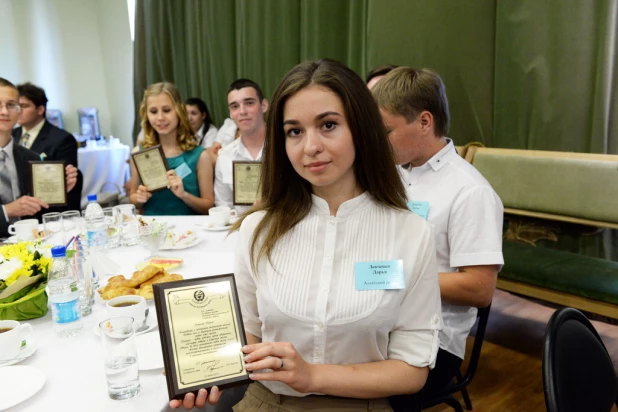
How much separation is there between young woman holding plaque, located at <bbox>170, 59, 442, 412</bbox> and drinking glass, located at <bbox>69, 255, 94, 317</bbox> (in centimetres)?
52

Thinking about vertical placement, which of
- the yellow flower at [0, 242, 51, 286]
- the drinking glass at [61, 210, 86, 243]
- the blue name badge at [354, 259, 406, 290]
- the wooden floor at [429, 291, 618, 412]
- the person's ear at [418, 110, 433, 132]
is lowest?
the wooden floor at [429, 291, 618, 412]

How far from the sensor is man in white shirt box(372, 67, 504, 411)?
5.29ft

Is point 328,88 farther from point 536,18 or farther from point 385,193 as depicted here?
point 536,18

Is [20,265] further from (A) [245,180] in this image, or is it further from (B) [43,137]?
(B) [43,137]

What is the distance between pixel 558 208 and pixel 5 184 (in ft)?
11.1

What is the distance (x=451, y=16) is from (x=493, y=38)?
0.34 meters

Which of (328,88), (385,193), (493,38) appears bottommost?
(385,193)

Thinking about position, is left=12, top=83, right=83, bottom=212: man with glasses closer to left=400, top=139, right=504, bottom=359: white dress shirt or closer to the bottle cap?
the bottle cap

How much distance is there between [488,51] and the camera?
11.5 feet

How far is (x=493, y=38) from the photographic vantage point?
348 cm

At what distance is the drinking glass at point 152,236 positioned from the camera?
199cm

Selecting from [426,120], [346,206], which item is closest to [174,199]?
A: [426,120]

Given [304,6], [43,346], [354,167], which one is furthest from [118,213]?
[304,6]

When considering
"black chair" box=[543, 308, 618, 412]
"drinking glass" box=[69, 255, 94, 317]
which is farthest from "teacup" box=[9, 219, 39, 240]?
"black chair" box=[543, 308, 618, 412]
